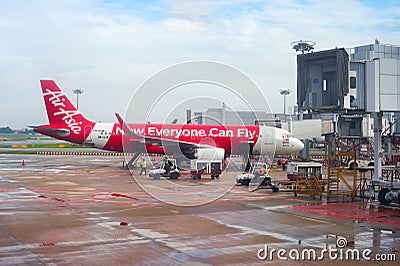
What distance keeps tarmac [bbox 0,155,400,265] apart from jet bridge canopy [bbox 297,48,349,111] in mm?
5201

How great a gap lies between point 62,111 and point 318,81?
30649 mm

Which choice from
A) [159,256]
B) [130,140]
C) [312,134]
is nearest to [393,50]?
[312,134]

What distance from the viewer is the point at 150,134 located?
44125 mm

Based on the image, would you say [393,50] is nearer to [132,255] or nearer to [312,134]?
[312,134]

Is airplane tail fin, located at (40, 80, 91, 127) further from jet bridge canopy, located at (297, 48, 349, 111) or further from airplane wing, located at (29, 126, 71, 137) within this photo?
jet bridge canopy, located at (297, 48, 349, 111)

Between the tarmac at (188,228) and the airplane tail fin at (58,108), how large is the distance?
18.5 meters

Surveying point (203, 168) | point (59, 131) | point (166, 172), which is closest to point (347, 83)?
point (203, 168)

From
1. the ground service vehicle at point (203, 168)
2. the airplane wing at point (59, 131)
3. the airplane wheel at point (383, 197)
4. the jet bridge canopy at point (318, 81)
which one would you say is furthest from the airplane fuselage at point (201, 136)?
the airplane wheel at point (383, 197)

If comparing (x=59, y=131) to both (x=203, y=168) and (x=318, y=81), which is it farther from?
(x=318, y=81)

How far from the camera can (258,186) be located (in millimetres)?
30281

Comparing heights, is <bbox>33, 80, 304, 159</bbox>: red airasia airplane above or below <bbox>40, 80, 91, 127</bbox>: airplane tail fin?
below

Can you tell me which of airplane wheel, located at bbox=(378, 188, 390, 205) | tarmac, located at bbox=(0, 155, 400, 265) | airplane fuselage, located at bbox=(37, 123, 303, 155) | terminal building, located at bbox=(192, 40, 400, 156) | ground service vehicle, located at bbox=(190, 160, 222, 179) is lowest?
tarmac, located at bbox=(0, 155, 400, 265)

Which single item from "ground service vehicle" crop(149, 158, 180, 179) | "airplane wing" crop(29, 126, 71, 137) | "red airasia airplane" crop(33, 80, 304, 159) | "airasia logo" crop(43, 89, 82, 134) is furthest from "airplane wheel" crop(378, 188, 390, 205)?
"airplane wing" crop(29, 126, 71, 137)

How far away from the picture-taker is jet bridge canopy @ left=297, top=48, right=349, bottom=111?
22361 mm
